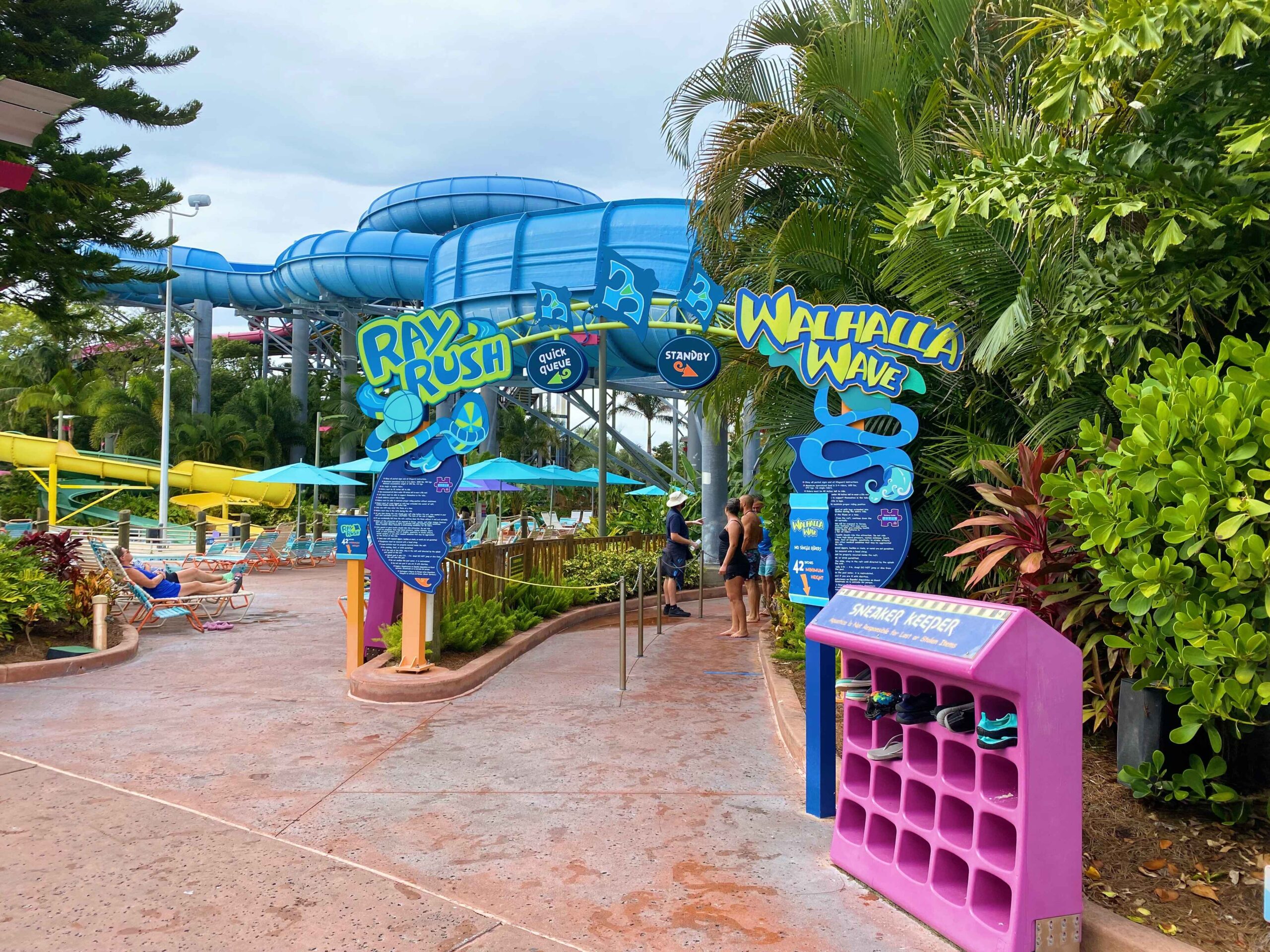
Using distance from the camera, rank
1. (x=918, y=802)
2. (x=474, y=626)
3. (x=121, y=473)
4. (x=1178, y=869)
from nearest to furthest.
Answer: (x=1178, y=869)
(x=918, y=802)
(x=474, y=626)
(x=121, y=473)

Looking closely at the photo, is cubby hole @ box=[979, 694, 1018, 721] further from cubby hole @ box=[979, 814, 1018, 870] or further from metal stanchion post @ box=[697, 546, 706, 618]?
metal stanchion post @ box=[697, 546, 706, 618]

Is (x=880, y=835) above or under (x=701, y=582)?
under

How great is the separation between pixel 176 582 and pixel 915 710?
36.8 ft

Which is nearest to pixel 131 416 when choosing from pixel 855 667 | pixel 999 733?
pixel 855 667

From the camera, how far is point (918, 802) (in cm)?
430

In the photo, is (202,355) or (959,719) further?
(202,355)

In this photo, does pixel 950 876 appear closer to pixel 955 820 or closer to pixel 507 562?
pixel 955 820

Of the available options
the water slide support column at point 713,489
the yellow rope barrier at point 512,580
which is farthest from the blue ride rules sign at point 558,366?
the yellow rope barrier at point 512,580

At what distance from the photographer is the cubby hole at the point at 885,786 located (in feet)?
14.6

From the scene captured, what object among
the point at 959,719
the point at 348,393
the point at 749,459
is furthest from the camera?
the point at 348,393

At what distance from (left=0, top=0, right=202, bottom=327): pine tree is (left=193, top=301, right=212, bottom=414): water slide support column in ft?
103

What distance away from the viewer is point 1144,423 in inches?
→ 155

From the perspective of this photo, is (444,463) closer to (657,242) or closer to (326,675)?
(326,675)

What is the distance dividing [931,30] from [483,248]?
17.6m
